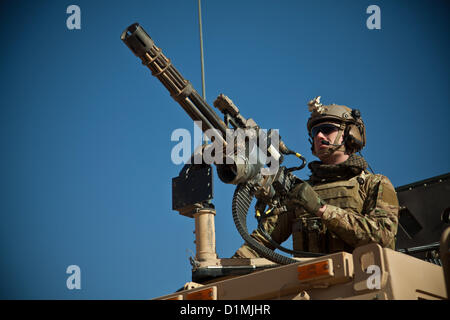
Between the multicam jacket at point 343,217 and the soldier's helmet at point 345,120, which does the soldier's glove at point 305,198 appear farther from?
the soldier's helmet at point 345,120

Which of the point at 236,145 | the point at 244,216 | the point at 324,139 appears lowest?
the point at 244,216

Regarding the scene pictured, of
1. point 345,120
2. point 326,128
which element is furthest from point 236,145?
point 345,120

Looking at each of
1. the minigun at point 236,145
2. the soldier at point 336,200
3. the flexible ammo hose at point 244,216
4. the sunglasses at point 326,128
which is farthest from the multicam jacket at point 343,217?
the flexible ammo hose at point 244,216

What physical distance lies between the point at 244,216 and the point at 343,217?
1.16 metres

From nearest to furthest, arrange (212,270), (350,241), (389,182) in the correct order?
(212,270) < (350,241) < (389,182)

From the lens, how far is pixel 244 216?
695cm

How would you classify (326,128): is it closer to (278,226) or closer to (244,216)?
(278,226)
